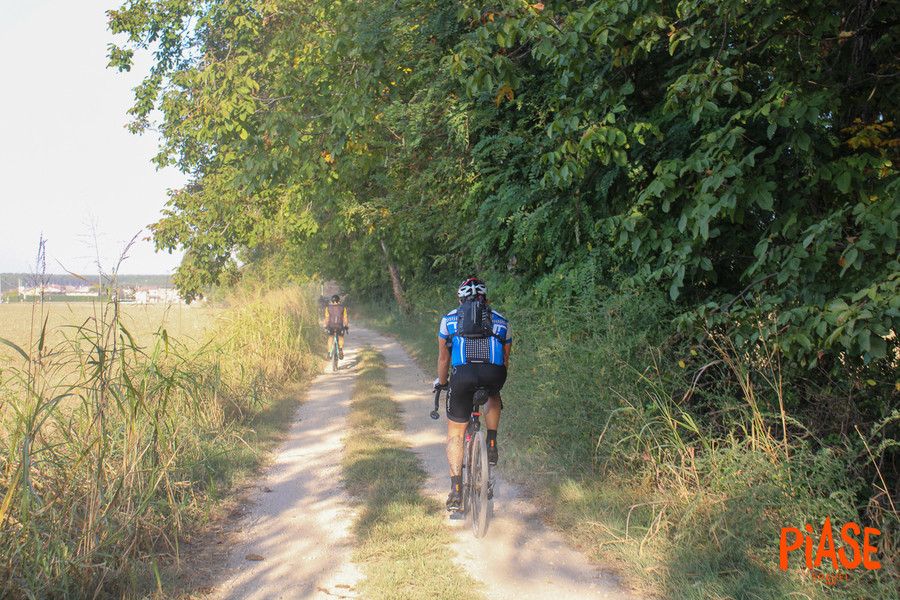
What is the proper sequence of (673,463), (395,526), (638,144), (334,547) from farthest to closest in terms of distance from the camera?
(638,144) → (395,526) → (673,463) → (334,547)

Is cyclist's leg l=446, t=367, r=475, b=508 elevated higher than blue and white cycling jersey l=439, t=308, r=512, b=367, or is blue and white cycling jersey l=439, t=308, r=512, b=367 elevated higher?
blue and white cycling jersey l=439, t=308, r=512, b=367

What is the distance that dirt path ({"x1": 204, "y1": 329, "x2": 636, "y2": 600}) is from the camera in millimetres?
4207

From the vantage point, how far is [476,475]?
5.35m

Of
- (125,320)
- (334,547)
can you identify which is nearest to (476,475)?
(334,547)

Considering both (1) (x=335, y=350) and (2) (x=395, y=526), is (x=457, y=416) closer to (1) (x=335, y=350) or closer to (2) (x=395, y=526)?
(2) (x=395, y=526)

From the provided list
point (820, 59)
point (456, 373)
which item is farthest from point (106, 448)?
point (820, 59)

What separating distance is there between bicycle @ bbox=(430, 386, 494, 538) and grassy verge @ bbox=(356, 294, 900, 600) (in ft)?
2.28

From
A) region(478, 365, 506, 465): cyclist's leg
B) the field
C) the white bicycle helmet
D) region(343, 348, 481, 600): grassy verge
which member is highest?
the white bicycle helmet

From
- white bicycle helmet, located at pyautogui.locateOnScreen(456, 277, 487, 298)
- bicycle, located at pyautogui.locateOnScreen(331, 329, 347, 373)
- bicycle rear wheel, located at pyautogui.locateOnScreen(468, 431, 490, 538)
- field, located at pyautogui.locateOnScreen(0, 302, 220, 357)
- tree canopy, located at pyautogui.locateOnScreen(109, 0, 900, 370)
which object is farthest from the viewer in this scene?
bicycle, located at pyautogui.locateOnScreen(331, 329, 347, 373)

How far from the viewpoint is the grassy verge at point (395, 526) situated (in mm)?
4168

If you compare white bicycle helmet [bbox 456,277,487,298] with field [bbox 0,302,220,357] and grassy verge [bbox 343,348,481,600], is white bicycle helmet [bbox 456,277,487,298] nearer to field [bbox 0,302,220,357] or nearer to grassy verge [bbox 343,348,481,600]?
grassy verge [bbox 343,348,481,600]

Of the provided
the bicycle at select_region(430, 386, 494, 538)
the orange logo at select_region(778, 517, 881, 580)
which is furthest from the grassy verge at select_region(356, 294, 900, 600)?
the bicycle at select_region(430, 386, 494, 538)

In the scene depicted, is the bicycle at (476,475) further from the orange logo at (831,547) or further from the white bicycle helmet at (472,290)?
the orange logo at (831,547)

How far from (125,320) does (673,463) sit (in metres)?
4.40
